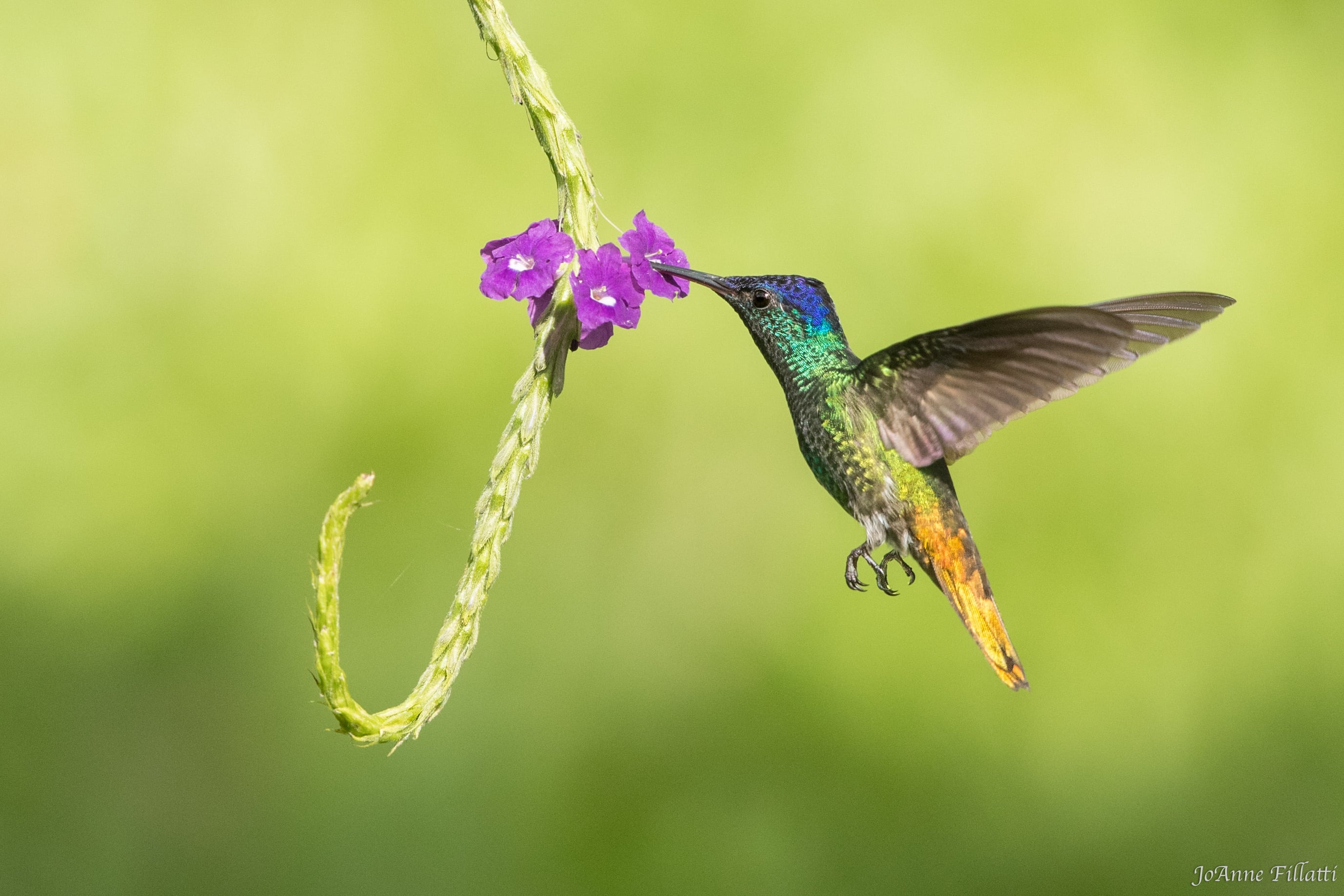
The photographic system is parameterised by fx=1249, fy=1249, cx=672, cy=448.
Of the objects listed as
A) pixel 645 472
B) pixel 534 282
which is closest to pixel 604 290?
pixel 534 282

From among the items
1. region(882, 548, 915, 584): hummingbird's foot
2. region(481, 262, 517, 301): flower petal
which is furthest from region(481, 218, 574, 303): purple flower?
region(882, 548, 915, 584): hummingbird's foot

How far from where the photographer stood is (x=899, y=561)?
83.0 inches

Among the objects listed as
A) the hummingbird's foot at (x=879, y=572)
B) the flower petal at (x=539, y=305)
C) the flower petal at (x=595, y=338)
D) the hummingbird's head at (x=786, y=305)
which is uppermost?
the hummingbird's head at (x=786, y=305)

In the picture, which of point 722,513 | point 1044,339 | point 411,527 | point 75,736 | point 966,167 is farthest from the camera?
point 966,167

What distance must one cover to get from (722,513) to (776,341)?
1.99 m

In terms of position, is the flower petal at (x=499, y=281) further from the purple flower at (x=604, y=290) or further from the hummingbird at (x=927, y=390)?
the hummingbird at (x=927, y=390)

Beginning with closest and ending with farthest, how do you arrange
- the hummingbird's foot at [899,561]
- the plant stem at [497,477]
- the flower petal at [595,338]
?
the plant stem at [497,477] < the flower petal at [595,338] < the hummingbird's foot at [899,561]

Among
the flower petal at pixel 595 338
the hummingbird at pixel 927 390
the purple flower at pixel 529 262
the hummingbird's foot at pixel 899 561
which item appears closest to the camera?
the purple flower at pixel 529 262

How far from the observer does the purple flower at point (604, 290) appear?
1.46m

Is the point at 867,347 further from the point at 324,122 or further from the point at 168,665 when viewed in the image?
the point at 168,665

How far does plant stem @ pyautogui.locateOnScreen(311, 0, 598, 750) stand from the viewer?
4.21 feet

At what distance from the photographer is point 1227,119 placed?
460 cm

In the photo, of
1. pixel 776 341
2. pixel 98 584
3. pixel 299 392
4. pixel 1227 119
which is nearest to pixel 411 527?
pixel 299 392
